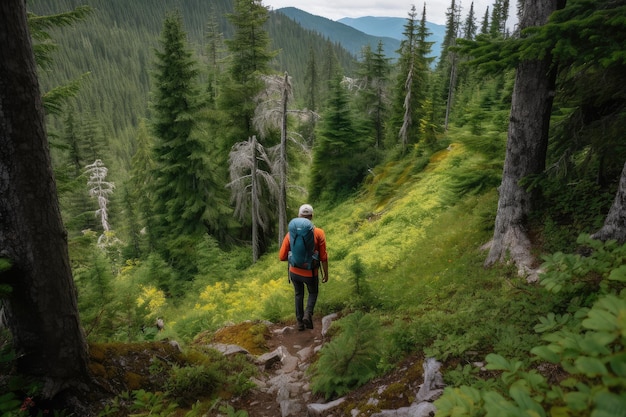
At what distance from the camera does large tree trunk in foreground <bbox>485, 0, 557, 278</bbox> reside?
5.24 meters

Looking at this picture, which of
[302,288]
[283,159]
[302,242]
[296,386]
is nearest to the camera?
[296,386]

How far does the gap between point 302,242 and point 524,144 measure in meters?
3.96

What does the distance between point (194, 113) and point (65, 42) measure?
179642 millimetres

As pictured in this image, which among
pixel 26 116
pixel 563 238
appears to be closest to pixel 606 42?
pixel 563 238

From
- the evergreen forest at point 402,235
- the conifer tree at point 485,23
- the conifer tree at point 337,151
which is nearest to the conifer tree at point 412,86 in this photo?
the evergreen forest at point 402,235

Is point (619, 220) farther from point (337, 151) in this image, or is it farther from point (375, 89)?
point (375, 89)

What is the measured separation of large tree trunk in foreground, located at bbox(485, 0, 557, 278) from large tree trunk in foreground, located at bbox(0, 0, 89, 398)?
19.5ft

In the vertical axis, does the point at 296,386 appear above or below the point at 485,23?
below

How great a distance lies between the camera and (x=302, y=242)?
20.7 feet

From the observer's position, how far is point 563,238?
519 centimetres

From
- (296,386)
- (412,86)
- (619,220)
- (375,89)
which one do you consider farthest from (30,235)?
(375,89)

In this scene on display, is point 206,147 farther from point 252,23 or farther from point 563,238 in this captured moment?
point 563,238

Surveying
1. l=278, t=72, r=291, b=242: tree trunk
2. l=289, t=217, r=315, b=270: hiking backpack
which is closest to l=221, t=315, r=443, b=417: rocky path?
l=289, t=217, r=315, b=270: hiking backpack

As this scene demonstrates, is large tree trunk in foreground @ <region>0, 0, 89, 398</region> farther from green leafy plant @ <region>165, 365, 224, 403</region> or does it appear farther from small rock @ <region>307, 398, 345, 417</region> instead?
small rock @ <region>307, 398, 345, 417</region>
